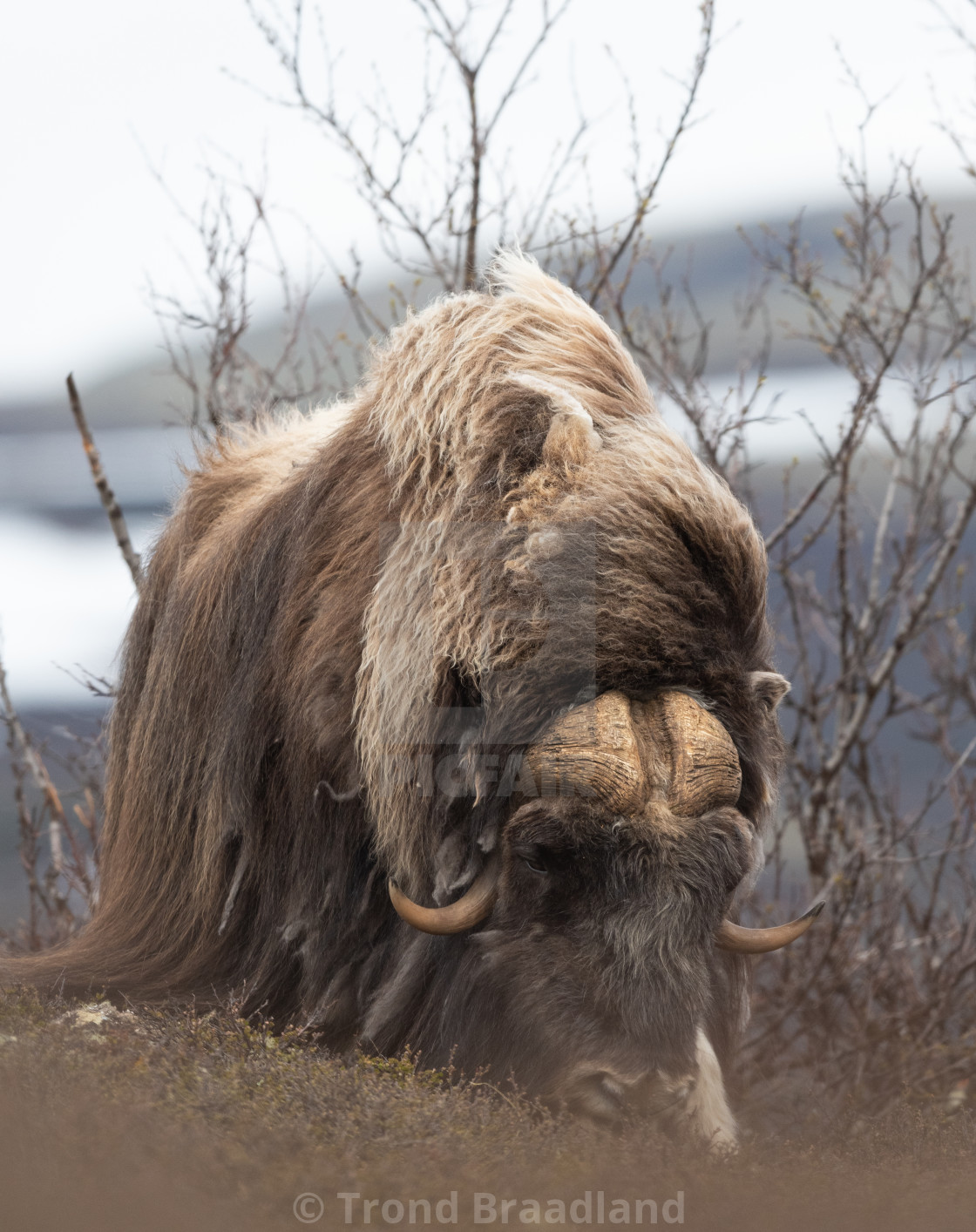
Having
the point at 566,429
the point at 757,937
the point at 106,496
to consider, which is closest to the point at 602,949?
the point at 757,937

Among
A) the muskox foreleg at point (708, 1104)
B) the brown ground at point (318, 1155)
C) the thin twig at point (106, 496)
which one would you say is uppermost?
the thin twig at point (106, 496)

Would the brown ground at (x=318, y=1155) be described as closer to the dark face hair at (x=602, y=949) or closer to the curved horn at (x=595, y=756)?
the dark face hair at (x=602, y=949)

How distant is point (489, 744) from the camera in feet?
7.22

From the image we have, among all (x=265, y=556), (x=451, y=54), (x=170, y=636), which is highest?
(x=451, y=54)

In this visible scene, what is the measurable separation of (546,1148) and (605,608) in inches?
37.2

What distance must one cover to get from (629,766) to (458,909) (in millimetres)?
404

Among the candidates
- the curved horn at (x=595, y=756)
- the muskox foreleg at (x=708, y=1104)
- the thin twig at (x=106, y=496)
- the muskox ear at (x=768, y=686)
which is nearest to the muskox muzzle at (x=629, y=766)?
the curved horn at (x=595, y=756)

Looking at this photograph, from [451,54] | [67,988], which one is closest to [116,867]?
[67,988]

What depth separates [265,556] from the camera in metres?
2.62

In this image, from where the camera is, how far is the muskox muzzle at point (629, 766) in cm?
208

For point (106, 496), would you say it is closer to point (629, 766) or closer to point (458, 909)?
point (458, 909)

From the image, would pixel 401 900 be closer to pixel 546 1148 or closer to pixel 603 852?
pixel 603 852

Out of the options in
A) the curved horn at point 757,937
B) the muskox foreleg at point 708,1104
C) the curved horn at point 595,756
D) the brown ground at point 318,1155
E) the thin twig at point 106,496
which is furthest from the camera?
the thin twig at point 106,496

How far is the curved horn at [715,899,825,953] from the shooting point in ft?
7.56
